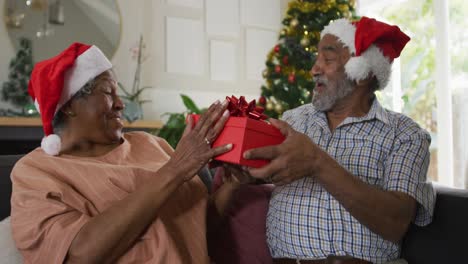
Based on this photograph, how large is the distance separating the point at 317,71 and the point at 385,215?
59cm

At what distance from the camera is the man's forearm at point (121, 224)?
45.1 inches

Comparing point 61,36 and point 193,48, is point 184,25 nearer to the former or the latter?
point 193,48

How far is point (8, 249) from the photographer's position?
1.29 meters

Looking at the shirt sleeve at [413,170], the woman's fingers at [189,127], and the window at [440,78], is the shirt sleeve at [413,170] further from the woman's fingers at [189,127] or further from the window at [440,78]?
the window at [440,78]

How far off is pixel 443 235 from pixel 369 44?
0.69 m

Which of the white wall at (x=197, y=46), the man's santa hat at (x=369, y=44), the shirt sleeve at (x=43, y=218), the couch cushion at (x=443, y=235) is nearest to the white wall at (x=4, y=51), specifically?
the white wall at (x=197, y=46)

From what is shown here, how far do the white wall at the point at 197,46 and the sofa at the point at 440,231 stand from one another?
314cm

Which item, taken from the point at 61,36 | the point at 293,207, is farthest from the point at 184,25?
the point at 293,207

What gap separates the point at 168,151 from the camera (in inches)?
65.1

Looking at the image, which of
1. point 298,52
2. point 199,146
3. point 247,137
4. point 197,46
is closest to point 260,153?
point 247,137

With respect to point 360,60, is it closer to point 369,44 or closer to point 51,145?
point 369,44

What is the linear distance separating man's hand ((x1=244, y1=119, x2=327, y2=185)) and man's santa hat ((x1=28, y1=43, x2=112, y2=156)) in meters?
0.63

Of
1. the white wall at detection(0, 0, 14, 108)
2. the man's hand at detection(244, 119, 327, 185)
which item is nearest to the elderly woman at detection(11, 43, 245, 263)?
the man's hand at detection(244, 119, 327, 185)

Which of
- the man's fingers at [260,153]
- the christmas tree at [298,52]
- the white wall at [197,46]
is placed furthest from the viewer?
the white wall at [197,46]
